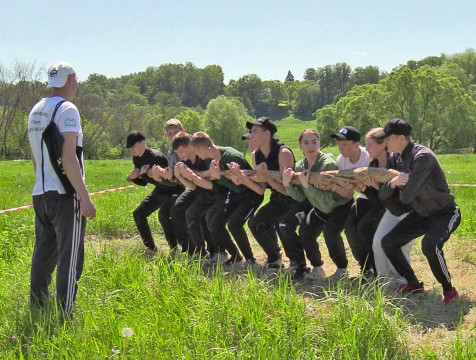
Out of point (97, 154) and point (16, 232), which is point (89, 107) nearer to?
point (97, 154)

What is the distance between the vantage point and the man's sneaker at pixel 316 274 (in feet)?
21.6

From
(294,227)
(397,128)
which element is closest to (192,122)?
(294,227)

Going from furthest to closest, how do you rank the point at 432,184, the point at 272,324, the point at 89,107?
the point at 89,107, the point at 432,184, the point at 272,324

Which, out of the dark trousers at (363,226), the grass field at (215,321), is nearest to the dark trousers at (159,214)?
the grass field at (215,321)

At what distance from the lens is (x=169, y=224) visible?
8.32 m

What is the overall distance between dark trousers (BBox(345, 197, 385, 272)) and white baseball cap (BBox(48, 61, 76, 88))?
10.8 feet

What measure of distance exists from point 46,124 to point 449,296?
3921 millimetres

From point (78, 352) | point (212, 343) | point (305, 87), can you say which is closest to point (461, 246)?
point (212, 343)

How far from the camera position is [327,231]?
6.32 meters

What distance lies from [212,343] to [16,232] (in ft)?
17.4

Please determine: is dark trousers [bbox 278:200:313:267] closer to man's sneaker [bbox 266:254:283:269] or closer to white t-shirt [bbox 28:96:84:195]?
man's sneaker [bbox 266:254:283:269]

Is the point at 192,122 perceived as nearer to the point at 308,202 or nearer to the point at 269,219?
the point at 269,219

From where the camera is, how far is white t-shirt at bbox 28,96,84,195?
4.73 metres

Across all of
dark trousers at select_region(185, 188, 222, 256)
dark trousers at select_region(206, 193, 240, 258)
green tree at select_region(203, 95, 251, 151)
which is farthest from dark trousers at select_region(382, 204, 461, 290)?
green tree at select_region(203, 95, 251, 151)
